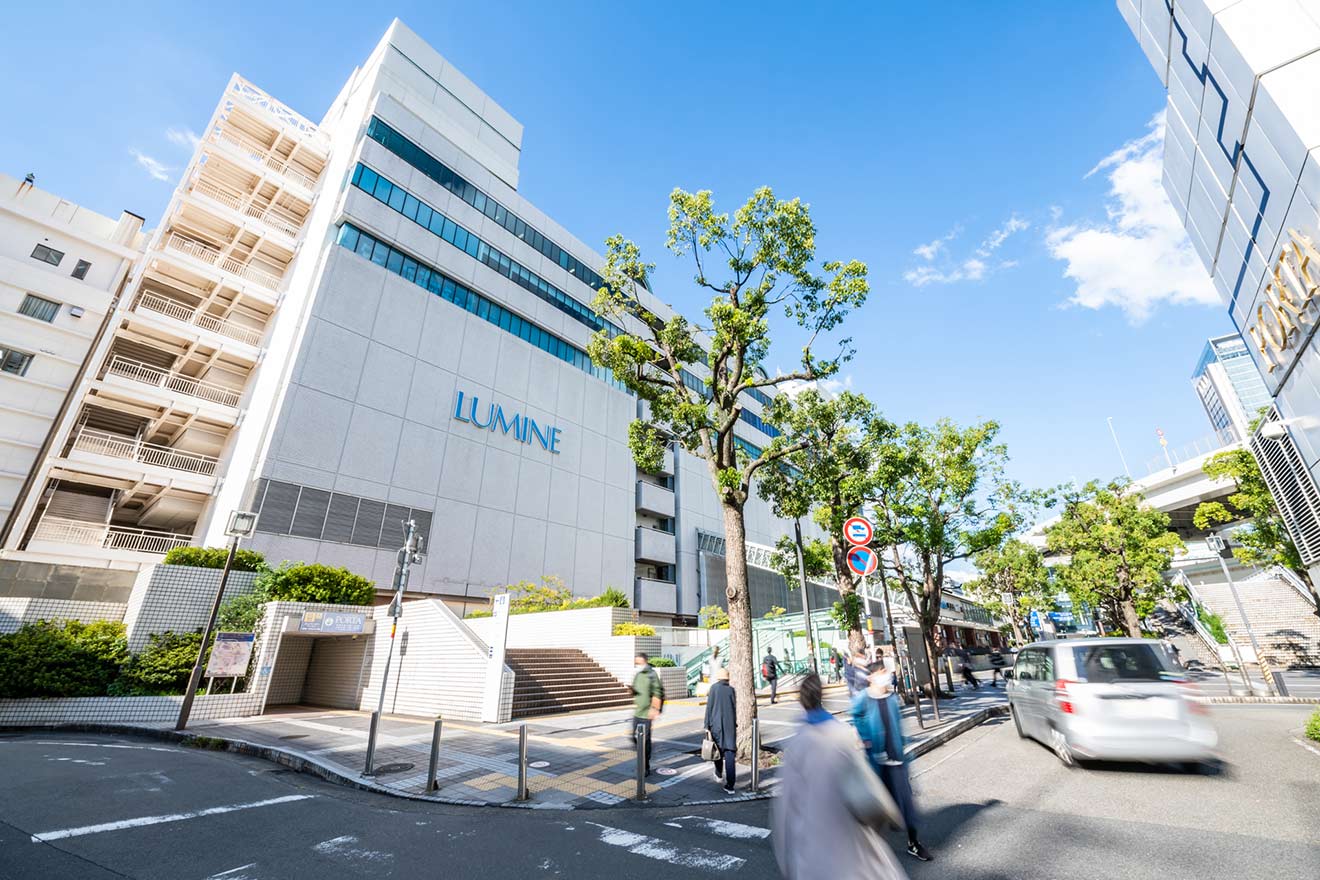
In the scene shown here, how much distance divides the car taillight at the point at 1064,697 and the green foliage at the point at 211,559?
63.2 feet

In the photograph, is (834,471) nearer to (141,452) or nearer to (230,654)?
(230,654)

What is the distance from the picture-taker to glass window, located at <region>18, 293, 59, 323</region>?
2062 centimetres

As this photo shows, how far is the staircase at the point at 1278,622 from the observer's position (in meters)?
25.5

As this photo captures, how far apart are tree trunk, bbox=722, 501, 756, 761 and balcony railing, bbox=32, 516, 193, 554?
19.3 metres

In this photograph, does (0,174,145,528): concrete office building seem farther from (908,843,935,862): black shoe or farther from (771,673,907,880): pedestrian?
(908,843,935,862): black shoe

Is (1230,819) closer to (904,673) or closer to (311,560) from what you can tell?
(904,673)

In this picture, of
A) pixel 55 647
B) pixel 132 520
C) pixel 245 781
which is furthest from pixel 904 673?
pixel 132 520

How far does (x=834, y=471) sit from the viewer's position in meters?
14.8

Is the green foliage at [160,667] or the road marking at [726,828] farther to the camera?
the green foliage at [160,667]

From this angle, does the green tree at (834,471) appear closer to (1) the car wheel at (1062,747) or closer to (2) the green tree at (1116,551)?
(1) the car wheel at (1062,747)

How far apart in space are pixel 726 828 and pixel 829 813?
12.3 feet

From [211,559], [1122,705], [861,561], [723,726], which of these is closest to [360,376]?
[211,559]

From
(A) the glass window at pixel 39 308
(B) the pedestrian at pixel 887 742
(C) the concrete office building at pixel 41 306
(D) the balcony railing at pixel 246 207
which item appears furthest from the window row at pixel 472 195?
(B) the pedestrian at pixel 887 742

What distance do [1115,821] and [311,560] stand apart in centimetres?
2160
